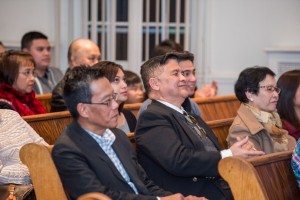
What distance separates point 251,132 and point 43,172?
121 cm

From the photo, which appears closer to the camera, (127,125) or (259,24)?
(127,125)

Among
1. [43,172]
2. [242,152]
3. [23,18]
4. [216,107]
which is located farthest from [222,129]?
[23,18]

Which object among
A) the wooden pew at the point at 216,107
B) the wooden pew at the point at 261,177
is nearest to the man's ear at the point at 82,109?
the wooden pew at the point at 261,177

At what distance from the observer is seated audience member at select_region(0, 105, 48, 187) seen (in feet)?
10.3

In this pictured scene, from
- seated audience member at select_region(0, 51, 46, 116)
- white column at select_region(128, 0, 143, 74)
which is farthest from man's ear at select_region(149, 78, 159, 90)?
white column at select_region(128, 0, 143, 74)

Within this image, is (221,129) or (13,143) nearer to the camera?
(13,143)

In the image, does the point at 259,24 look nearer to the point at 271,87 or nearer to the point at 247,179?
the point at 271,87

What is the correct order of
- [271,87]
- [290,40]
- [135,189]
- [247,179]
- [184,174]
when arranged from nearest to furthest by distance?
[247,179], [135,189], [184,174], [271,87], [290,40]

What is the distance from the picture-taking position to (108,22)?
6969mm

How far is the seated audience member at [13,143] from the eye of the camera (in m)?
3.15

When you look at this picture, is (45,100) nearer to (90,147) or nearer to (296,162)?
(90,147)

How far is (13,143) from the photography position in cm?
326

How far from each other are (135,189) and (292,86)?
1.47 metres

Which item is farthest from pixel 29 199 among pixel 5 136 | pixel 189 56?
pixel 189 56
